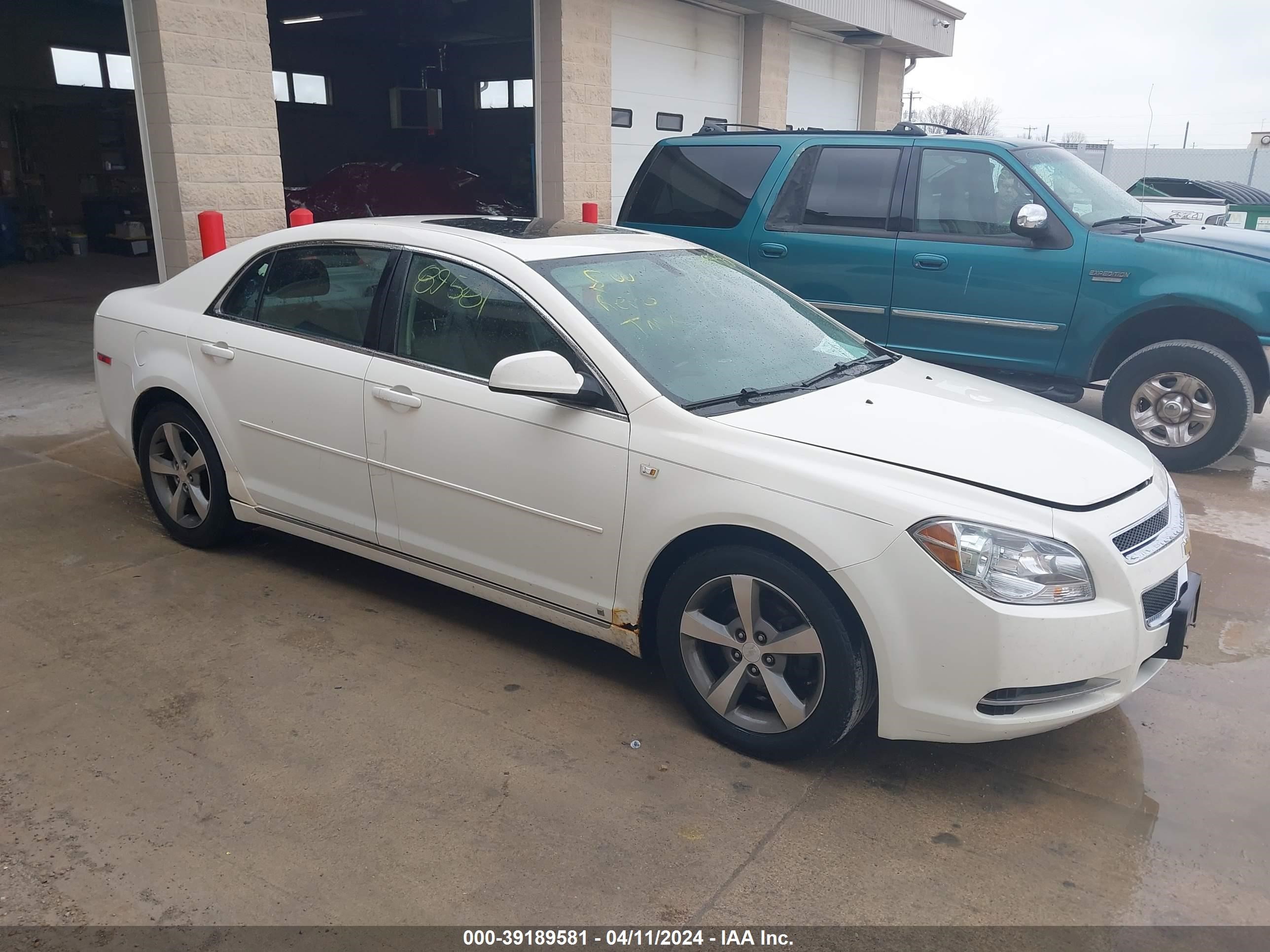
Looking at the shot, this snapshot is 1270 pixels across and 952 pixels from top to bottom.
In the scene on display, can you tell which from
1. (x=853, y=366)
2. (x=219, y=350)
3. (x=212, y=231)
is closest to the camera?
(x=853, y=366)

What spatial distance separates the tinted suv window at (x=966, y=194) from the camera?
6684 mm

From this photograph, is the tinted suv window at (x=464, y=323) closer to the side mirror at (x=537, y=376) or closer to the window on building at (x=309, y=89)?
the side mirror at (x=537, y=376)

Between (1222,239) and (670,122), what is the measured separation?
313 inches

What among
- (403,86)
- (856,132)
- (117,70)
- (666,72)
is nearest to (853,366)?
(856,132)

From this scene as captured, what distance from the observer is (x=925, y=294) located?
6.88 m

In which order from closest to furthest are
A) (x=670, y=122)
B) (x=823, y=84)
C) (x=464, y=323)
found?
1. (x=464, y=323)
2. (x=670, y=122)
3. (x=823, y=84)

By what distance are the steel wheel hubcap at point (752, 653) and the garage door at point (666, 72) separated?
31.8ft

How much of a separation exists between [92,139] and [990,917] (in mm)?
21111

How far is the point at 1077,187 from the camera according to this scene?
22.2ft

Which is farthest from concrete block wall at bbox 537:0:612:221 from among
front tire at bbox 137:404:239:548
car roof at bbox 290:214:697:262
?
front tire at bbox 137:404:239:548

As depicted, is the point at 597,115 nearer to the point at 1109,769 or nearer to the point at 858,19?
the point at 858,19

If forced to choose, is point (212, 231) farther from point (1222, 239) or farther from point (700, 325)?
point (1222, 239)

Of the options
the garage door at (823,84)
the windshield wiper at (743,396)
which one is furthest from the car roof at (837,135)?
the garage door at (823,84)

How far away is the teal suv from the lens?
6.29m
